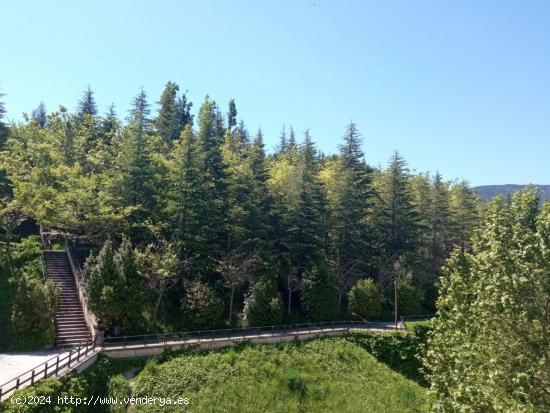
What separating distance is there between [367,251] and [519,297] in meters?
31.4

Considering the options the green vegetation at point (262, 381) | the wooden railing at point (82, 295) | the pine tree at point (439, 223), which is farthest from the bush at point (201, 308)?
the pine tree at point (439, 223)

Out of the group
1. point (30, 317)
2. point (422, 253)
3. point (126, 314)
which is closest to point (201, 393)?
point (126, 314)

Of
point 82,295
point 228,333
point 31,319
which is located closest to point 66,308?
point 82,295

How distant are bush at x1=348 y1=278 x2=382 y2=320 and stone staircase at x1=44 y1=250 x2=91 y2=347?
22758 millimetres

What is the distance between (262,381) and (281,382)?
119 centimetres

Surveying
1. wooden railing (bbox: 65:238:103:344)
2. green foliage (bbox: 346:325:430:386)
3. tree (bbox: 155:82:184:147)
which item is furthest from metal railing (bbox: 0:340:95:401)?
tree (bbox: 155:82:184:147)

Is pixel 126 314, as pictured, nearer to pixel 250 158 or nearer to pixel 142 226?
pixel 142 226

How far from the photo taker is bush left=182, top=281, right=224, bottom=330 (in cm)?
3188

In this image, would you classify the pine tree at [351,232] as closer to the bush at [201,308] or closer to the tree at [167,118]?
the bush at [201,308]

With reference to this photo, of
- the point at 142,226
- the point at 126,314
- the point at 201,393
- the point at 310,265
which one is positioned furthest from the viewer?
the point at 310,265

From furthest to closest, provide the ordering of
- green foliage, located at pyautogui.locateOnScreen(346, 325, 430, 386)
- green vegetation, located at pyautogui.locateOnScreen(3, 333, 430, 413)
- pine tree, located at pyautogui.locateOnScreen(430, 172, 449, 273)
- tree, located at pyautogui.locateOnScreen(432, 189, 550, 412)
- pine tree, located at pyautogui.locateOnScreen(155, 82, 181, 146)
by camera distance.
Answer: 1. pine tree, located at pyautogui.locateOnScreen(155, 82, 181, 146)
2. pine tree, located at pyautogui.locateOnScreen(430, 172, 449, 273)
3. green foliage, located at pyautogui.locateOnScreen(346, 325, 430, 386)
4. green vegetation, located at pyautogui.locateOnScreen(3, 333, 430, 413)
5. tree, located at pyautogui.locateOnScreen(432, 189, 550, 412)

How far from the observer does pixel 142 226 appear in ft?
119

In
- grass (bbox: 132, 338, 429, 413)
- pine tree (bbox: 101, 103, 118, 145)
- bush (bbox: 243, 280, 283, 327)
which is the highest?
pine tree (bbox: 101, 103, 118, 145)

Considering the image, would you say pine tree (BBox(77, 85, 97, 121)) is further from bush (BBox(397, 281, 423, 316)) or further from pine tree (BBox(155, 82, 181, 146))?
bush (BBox(397, 281, 423, 316))
